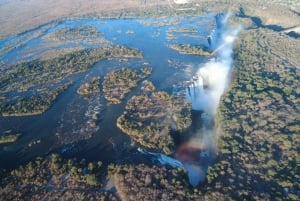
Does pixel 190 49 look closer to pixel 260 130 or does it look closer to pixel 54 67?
pixel 54 67

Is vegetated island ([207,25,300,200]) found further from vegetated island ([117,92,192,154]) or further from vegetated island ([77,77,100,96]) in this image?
vegetated island ([77,77,100,96])

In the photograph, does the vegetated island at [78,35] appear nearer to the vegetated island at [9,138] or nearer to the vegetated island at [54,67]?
the vegetated island at [54,67]

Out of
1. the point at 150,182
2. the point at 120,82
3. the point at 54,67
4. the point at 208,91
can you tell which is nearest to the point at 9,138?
the point at 120,82

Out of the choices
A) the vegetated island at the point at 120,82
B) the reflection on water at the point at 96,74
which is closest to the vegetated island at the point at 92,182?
the reflection on water at the point at 96,74

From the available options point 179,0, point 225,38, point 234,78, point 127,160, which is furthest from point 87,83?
point 179,0

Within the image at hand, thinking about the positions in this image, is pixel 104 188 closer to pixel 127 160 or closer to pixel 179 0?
Answer: pixel 127 160
